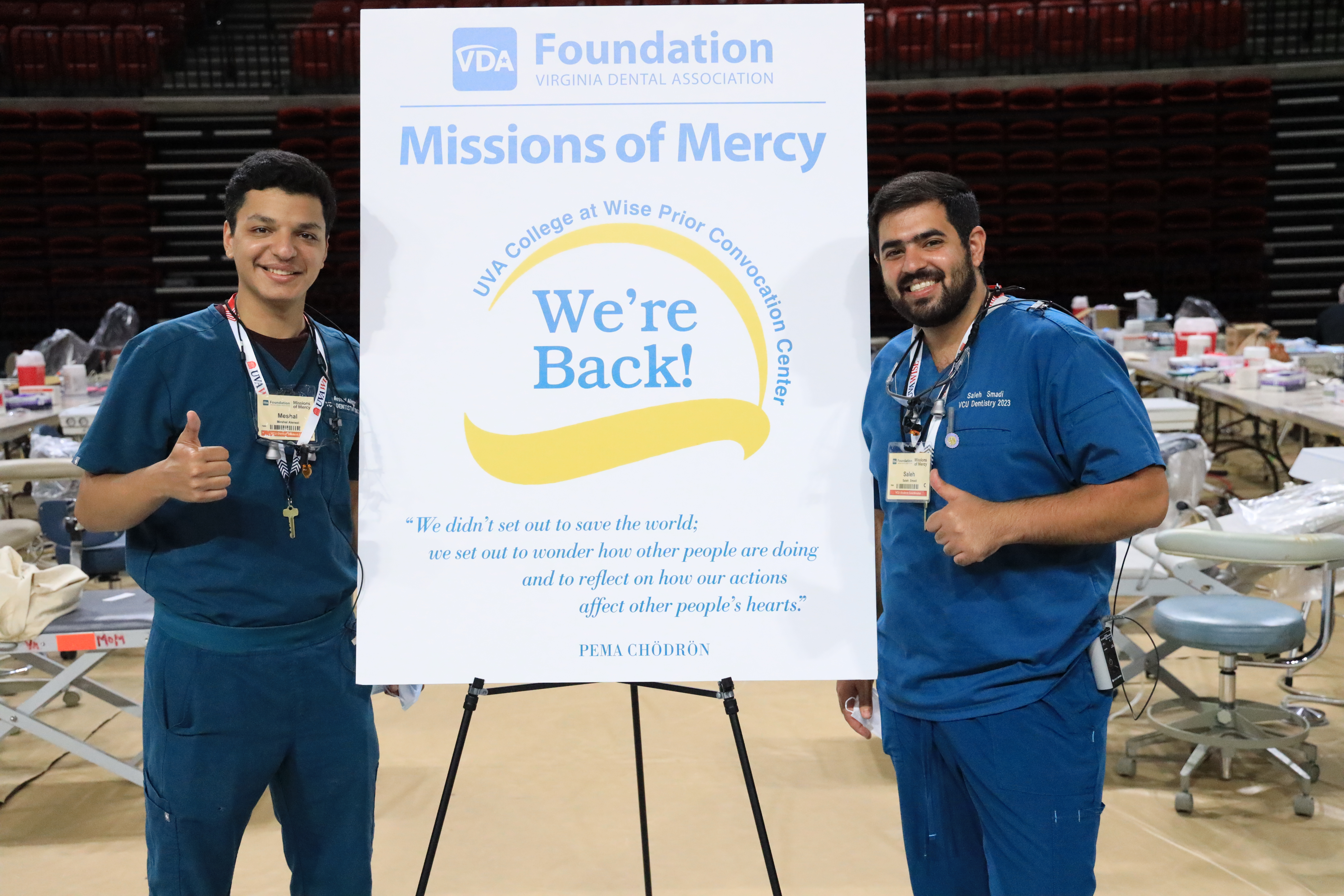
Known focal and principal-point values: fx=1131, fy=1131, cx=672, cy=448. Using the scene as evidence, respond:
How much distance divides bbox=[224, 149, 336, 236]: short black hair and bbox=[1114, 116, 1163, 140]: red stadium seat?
11049 mm

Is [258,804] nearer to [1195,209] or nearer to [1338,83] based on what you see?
[1195,209]

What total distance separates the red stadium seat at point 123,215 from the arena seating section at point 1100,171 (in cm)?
721

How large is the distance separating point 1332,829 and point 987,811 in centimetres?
178

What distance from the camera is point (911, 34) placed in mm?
11555

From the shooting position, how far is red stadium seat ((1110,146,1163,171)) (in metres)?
11.1

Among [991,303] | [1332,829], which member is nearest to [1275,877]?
[1332,829]

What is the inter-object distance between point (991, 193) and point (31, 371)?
8.80 metres

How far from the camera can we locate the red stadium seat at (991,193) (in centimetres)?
1128

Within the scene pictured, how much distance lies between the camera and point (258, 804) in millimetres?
3166

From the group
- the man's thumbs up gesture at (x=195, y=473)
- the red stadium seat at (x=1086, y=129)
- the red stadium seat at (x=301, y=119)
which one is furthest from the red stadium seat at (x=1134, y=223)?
the man's thumbs up gesture at (x=195, y=473)

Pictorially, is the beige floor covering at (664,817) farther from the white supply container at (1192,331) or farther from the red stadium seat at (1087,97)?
the red stadium seat at (1087,97)

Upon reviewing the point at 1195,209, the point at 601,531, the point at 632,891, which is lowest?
the point at 632,891

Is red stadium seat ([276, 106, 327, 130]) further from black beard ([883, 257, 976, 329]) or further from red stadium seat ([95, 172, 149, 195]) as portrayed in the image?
black beard ([883, 257, 976, 329])

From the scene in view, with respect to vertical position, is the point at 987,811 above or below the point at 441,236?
below
